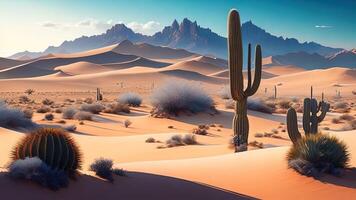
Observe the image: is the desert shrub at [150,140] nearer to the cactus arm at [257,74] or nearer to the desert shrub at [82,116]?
the cactus arm at [257,74]

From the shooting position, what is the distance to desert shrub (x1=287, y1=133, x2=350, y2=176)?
10.4 metres

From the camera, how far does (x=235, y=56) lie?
667 inches

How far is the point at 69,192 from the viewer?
790 cm

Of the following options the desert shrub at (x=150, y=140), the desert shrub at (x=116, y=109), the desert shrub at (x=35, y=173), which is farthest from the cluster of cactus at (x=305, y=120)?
the desert shrub at (x=116, y=109)

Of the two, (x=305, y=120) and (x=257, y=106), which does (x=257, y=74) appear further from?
(x=257, y=106)

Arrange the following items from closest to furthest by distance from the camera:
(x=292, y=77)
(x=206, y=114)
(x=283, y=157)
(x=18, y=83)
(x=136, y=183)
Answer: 1. (x=136, y=183)
2. (x=283, y=157)
3. (x=206, y=114)
4. (x=18, y=83)
5. (x=292, y=77)

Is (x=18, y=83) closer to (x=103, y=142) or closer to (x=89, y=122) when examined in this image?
(x=89, y=122)

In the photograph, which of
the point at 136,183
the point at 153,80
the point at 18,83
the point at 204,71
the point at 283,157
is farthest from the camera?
the point at 204,71

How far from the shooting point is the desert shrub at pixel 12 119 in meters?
22.5

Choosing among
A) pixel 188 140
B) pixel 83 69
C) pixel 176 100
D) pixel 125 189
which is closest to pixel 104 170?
pixel 125 189

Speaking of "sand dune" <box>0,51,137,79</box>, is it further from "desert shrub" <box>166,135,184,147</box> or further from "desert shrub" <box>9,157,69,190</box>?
"desert shrub" <box>9,157,69,190</box>

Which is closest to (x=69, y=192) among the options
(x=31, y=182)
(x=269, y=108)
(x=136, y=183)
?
(x=31, y=182)

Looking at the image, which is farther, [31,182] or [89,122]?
[89,122]

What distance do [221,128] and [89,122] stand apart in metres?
7.35
